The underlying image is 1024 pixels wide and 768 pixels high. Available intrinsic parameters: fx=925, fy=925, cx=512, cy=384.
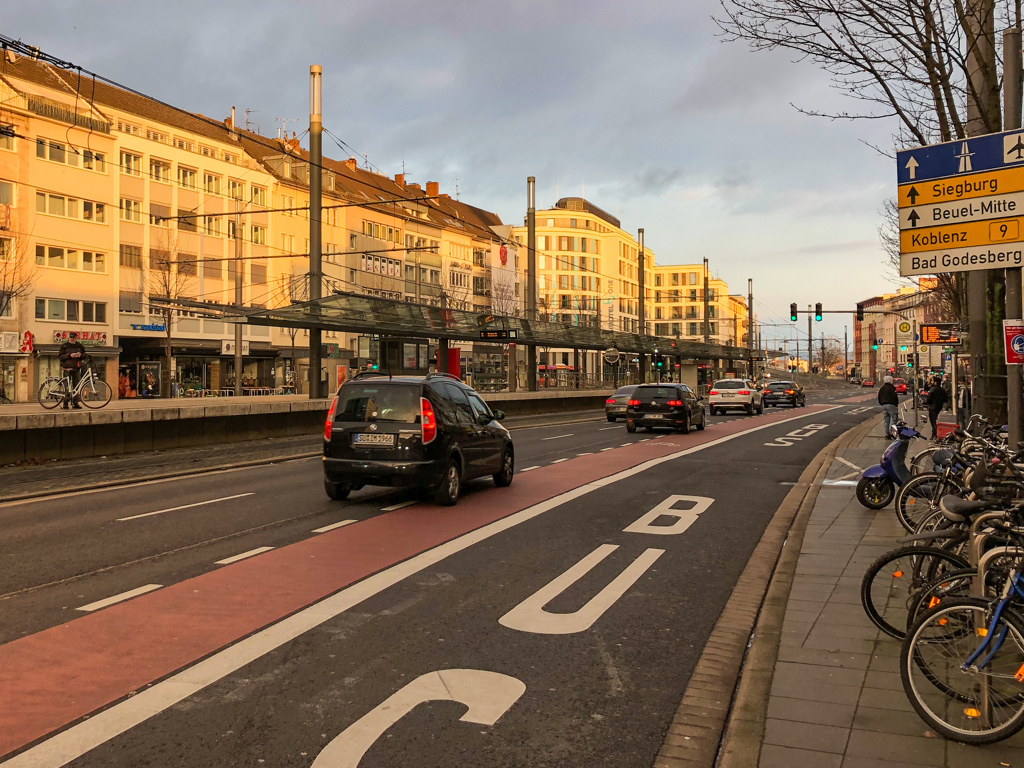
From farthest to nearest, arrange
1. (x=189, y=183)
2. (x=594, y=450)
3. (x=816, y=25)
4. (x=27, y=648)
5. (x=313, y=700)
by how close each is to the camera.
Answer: (x=189, y=183), (x=594, y=450), (x=816, y=25), (x=27, y=648), (x=313, y=700)

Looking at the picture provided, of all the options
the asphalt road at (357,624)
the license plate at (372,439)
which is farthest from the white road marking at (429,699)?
the license plate at (372,439)

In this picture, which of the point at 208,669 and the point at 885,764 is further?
the point at 208,669

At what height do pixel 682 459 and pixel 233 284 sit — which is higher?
pixel 233 284

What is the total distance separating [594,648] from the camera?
217 inches

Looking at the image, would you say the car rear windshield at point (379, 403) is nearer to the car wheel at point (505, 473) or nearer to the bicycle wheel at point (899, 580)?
the car wheel at point (505, 473)

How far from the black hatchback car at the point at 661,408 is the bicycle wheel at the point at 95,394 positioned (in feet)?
45.8

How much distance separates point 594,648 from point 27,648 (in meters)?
3.28

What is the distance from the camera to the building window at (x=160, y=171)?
51812 mm

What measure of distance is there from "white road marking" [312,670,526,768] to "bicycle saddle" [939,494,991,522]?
Answer: 93.6 inches

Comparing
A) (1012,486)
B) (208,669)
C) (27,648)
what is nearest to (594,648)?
(208,669)

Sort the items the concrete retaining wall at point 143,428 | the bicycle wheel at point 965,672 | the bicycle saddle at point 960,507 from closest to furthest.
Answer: the bicycle wheel at point 965,672 → the bicycle saddle at point 960,507 → the concrete retaining wall at point 143,428

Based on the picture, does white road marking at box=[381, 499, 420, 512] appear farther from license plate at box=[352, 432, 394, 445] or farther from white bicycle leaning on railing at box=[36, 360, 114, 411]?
white bicycle leaning on railing at box=[36, 360, 114, 411]

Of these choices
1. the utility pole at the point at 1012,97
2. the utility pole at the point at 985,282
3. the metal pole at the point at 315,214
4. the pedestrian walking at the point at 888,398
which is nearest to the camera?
the utility pole at the point at 1012,97

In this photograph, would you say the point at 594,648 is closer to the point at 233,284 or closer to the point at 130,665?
the point at 130,665
